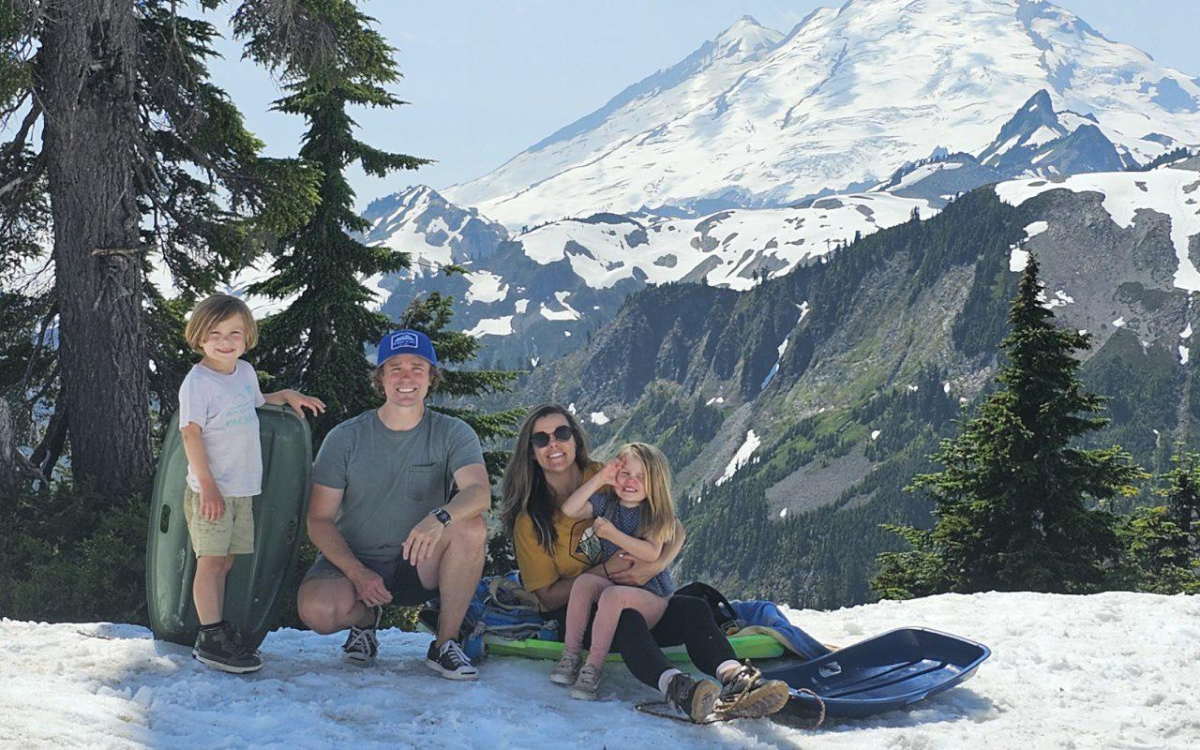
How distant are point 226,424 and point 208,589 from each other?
95cm

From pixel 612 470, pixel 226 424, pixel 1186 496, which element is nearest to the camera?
pixel 226 424

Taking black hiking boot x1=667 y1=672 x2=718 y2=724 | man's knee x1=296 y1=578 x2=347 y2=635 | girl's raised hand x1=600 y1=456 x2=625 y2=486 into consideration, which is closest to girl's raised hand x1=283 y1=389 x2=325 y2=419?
man's knee x1=296 y1=578 x2=347 y2=635

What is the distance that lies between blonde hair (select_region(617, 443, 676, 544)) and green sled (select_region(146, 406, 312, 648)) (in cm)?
207

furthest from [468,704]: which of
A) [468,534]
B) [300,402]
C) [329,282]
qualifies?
[329,282]

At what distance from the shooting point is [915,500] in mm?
163000

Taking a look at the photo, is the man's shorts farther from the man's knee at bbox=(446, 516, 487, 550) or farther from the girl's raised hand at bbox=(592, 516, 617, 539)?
the girl's raised hand at bbox=(592, 516, 617, 539)

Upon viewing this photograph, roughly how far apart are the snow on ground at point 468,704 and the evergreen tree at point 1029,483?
17675mm

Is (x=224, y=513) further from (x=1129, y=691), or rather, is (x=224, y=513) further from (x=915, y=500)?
(x=915, y=500)

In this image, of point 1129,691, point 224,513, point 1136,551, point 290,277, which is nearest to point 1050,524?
point 1136,551

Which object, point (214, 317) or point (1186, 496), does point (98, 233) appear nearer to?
point (214, 317)

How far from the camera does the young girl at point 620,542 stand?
6.30m

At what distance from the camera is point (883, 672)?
274 inches

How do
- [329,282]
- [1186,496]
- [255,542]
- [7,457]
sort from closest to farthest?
[255,542] < [7,457] < [329,282] < [1186,496]

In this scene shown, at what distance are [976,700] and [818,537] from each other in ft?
556
